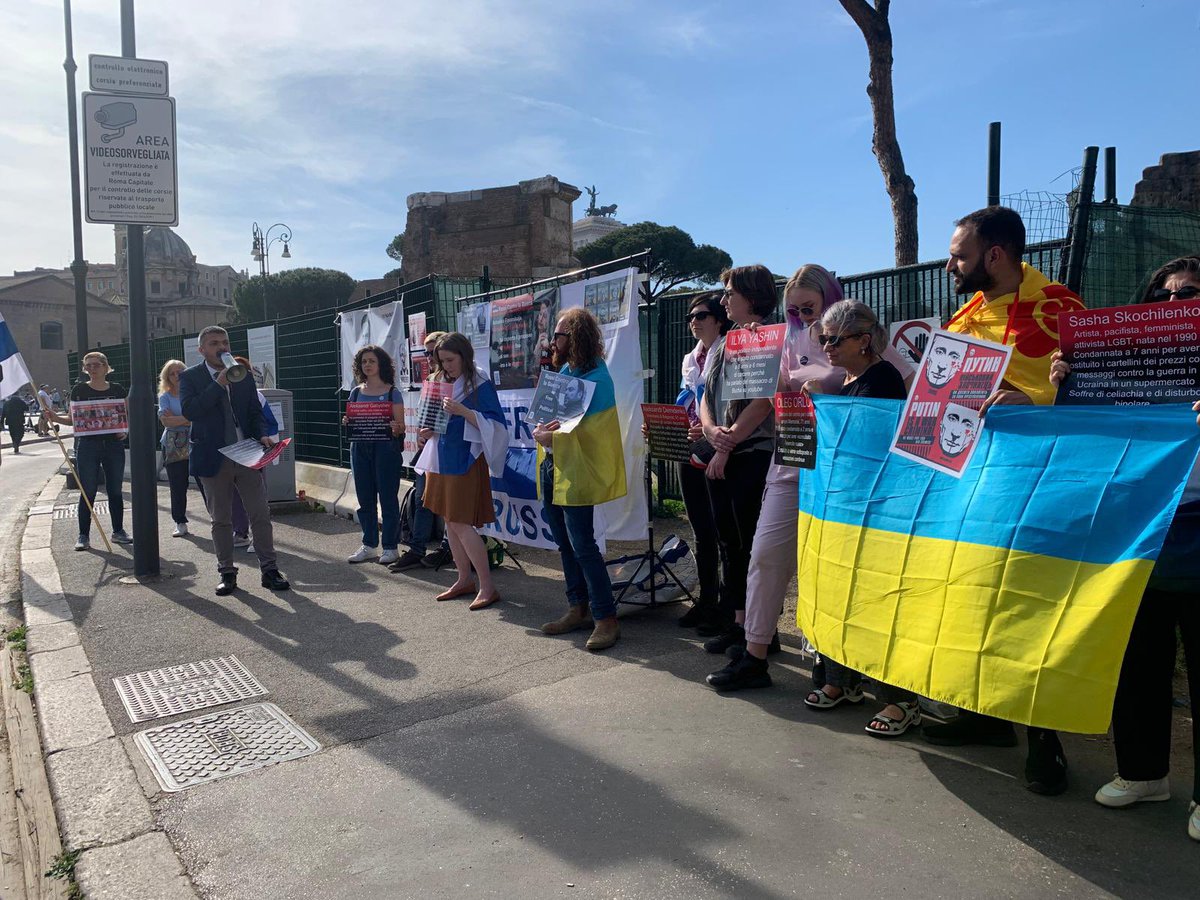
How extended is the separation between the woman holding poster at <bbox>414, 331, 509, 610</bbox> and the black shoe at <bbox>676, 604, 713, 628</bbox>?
1.43 meters

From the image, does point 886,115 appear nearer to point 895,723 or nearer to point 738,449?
point 738,449

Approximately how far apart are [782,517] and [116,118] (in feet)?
20.8

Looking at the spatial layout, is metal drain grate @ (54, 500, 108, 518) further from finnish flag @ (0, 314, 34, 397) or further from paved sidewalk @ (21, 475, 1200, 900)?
paved sidewalk @ (21, 475, 1200, 900)

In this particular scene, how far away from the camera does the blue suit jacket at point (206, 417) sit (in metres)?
6.66

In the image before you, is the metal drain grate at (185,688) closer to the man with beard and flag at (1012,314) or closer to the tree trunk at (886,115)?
the man with beard and flag at (1012,314)

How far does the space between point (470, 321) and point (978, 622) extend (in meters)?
5.71

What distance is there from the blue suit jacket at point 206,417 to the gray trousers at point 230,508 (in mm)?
111

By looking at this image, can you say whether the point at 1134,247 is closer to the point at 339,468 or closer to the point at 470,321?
the point at 470,321

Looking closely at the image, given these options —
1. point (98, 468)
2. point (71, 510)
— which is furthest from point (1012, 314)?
point (71, 510)

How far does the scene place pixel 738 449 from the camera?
4.58m

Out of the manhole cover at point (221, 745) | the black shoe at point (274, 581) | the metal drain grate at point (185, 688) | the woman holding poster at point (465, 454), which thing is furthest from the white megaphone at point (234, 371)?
the manhole cover at point (221, 745)

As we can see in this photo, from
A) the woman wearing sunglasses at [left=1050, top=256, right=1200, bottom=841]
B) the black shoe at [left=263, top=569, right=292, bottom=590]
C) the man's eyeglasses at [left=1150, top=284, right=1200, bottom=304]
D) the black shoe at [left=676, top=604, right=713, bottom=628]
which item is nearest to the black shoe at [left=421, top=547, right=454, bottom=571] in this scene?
the black shoe at [left=263, top=569, right=292, bottom=590]

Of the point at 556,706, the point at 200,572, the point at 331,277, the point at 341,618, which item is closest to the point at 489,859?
the point at 556,706

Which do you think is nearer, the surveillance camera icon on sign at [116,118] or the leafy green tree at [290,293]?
the surveillance camera icon on sign at [116,118]
